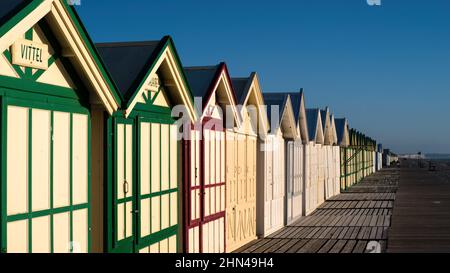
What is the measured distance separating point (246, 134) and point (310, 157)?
9.80 meters

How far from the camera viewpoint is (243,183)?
16516 millimetres

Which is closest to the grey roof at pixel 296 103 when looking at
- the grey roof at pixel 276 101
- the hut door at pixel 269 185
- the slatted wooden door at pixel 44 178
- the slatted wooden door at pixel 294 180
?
the slatted wooden door at pixel 294 180

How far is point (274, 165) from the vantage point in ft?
62.9

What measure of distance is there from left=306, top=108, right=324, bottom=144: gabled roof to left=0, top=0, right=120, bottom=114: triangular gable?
18.8 metres

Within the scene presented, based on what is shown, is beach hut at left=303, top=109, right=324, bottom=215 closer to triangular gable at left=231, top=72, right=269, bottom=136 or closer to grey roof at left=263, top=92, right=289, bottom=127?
grey roof at left=263, top=92, right=289, bottom=127

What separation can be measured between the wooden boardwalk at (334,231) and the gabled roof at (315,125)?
9.41 ft

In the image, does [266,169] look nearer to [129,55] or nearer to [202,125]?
[202,125]

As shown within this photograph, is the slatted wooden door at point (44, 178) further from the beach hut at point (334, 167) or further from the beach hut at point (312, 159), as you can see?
the beach hut at point (334, 167)

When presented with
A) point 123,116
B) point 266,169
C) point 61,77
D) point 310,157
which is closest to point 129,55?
point 123,116

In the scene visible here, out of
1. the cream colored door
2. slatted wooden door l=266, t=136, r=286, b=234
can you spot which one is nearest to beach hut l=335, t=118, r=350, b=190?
slatted wooden door l=266, t=136, r=286, b=234

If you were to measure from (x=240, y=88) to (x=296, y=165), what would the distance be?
7.08m

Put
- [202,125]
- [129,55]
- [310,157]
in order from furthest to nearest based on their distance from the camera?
1. [310,157]
2. [202,125]
3. [129,55]

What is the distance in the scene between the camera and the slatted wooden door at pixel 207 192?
40.9 feet

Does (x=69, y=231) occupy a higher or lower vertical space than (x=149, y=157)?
lower
